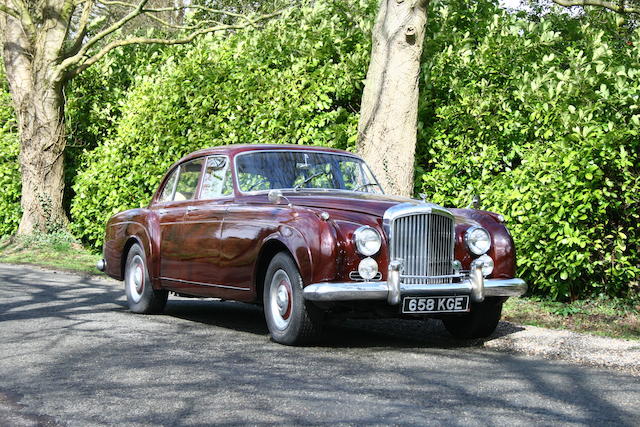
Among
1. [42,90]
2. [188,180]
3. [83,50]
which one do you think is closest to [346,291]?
[188,180]

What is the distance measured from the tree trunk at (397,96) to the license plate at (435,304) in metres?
4.15

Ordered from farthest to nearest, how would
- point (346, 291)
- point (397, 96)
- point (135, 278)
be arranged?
point (397, 96), point (135, 278), point (346, 291)

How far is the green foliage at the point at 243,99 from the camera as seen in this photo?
1321 centimetres

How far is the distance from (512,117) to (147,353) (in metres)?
5.85

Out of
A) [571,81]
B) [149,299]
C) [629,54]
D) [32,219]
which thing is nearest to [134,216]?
[149,299]

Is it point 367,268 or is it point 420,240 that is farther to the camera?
point 420,240

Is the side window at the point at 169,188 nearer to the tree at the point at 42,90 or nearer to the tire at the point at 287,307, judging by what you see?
the tire at the point at 287,307

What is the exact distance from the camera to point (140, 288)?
9875 mm

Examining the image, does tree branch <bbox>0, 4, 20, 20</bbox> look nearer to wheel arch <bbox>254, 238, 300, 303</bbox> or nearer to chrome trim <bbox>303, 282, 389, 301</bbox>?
wheel arch <bbox>254, 238, 300, 303</bbox>

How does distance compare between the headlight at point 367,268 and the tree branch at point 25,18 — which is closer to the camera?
the headlight at point 367,268

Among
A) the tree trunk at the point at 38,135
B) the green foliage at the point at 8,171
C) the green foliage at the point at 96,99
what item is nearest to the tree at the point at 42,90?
the tree trunk at the point at 38,135

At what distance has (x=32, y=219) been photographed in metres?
18.9

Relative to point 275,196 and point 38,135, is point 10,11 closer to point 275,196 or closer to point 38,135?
point 38,135

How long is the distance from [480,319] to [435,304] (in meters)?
0.82
